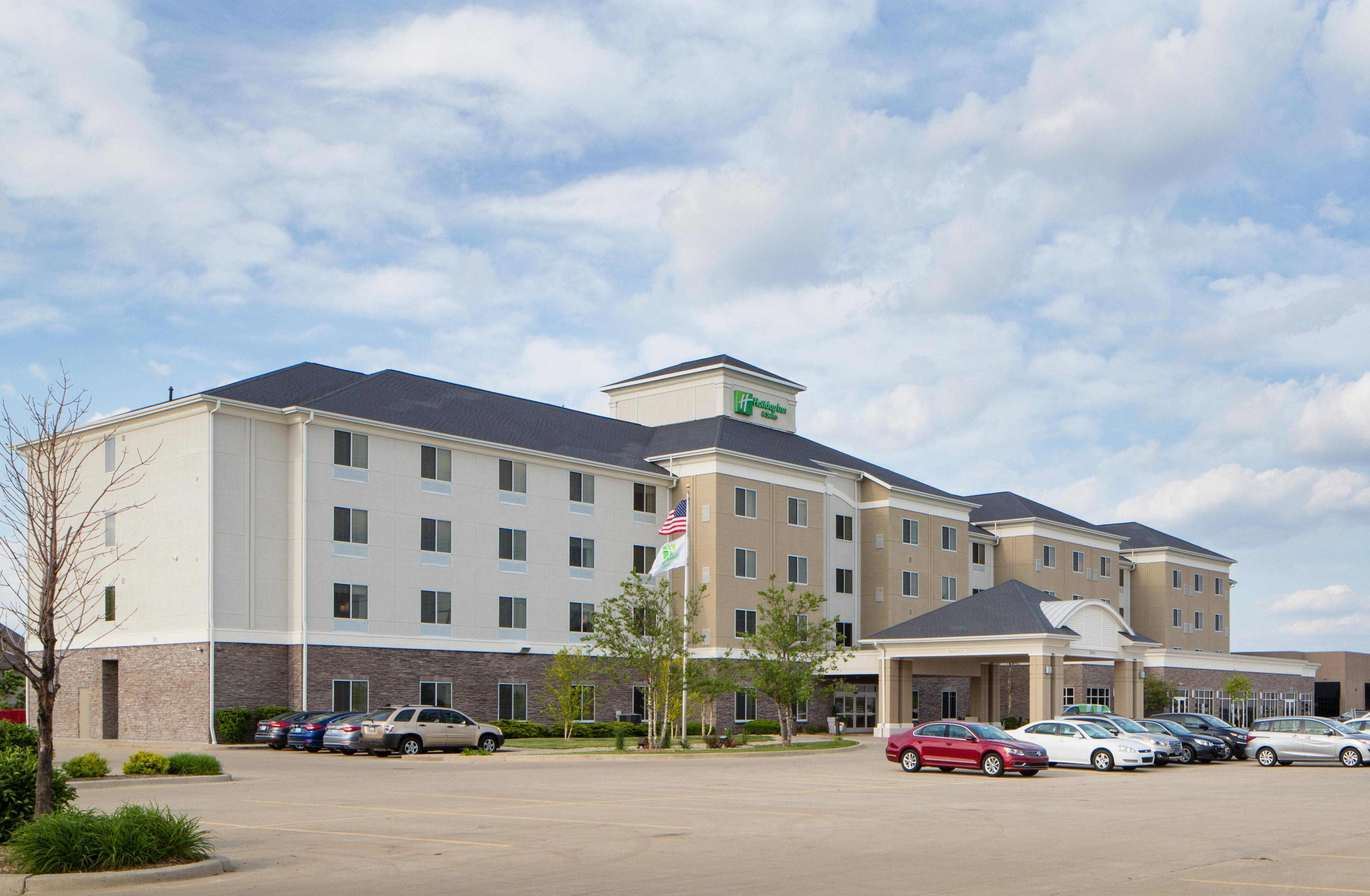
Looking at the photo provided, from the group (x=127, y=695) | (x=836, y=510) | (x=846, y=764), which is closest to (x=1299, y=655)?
(x=836, y=510)

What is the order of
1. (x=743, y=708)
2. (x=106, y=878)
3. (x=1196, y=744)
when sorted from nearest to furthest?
(x=106, y=878) < (x=1196, y=744) < (x=743, y=708)

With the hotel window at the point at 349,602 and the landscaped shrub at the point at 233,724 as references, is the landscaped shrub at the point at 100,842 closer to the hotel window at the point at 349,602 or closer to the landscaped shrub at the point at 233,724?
the landscaped shrub at the point at 233,724

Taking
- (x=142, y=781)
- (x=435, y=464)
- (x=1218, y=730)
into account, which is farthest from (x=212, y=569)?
(x=1218, y=730)

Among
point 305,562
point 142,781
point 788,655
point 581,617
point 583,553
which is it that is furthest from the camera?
point 583,553

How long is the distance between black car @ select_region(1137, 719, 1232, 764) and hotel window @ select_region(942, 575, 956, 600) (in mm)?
29796

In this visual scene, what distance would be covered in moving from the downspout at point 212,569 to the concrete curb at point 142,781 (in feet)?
52.7

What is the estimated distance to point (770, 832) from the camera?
18.0 metres

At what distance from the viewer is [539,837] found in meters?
17.2

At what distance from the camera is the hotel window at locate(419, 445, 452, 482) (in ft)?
169

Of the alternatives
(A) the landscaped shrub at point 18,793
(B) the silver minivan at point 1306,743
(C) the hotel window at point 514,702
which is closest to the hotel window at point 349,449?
(C) the hotel window at point 514,702

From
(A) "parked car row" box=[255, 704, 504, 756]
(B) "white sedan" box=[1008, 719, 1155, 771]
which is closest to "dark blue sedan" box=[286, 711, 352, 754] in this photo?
(A) "parked car row" box=[255, 704, 504, 756]

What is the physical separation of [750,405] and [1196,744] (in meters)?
33.5

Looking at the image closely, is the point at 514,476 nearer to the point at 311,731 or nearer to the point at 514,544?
the point at 514,544

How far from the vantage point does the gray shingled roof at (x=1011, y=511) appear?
80.1m
